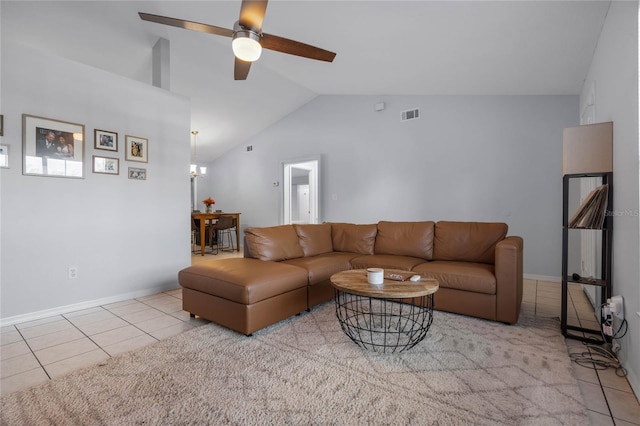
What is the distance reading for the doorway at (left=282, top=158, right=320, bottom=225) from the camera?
6238 millimetres

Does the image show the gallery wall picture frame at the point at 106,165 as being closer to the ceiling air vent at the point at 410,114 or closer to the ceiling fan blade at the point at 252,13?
the ceiling fan blade at the point at 252,13

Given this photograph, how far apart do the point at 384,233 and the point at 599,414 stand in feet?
7.97

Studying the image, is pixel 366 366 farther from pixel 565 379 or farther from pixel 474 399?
pixel 565 379

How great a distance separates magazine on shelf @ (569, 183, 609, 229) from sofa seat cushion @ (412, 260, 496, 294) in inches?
29.9

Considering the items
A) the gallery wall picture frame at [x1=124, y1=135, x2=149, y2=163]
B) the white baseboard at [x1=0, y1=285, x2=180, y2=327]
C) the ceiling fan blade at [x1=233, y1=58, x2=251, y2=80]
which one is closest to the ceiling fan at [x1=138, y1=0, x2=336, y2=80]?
the ceiling fan blade at [x1=233, y1=58, x2=251, y2=80]

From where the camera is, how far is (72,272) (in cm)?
300

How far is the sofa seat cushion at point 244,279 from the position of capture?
2.27 metres

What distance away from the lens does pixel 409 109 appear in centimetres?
495

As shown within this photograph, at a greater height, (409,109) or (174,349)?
(409,109)

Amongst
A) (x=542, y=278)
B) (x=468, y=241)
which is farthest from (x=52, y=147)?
(x=542, y=278)

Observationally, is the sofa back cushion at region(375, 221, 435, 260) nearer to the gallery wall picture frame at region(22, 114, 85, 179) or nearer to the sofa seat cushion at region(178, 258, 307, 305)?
the sofa seat cushion at region(178, 258, 307, 305)

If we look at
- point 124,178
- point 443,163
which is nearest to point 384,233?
point 443,163

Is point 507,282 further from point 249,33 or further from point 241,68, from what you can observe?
point 241,68

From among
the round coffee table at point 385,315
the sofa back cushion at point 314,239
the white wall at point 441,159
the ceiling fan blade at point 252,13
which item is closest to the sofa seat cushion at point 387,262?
the round coffee table at point 385,315
